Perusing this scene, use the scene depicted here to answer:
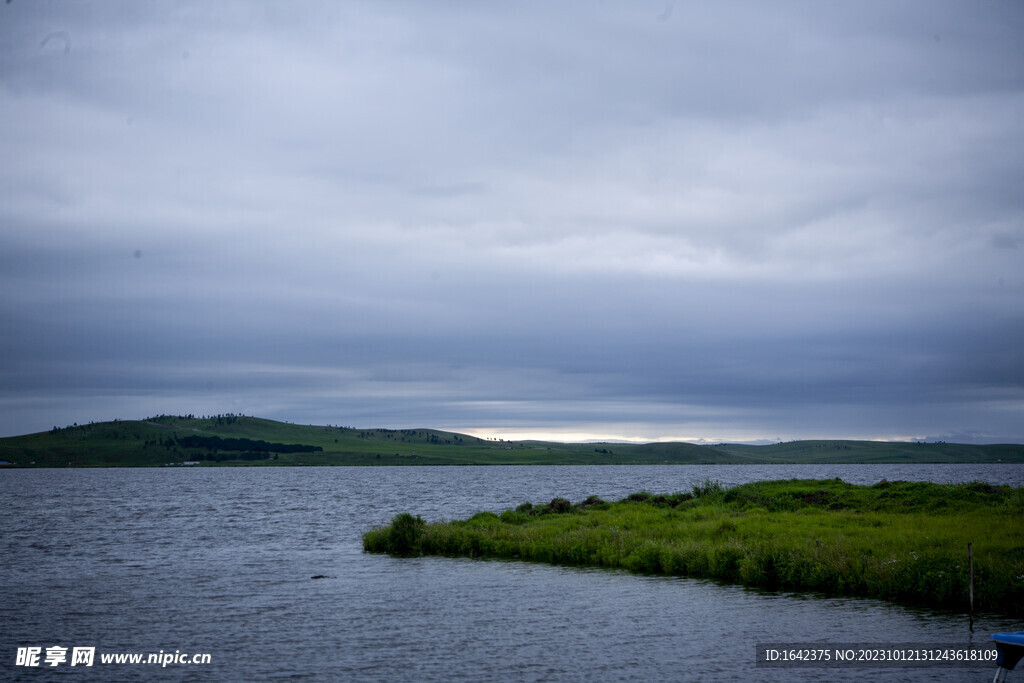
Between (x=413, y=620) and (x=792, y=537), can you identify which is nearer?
(x=413, y=620)

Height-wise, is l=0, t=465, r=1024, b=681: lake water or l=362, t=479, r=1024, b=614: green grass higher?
l=362, t=479, r=1024, b=614: green grass

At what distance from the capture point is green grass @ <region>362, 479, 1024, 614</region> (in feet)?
114

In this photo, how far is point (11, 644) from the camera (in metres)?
30.6

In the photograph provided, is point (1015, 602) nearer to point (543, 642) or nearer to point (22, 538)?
point (543, 642)

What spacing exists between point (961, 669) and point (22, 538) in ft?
257

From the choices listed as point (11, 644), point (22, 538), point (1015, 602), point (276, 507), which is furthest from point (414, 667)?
point (276, 507)

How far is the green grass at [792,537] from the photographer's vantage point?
34781mm

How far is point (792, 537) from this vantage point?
1726 inches

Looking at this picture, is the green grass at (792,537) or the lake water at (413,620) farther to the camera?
the green grass at (792,537)

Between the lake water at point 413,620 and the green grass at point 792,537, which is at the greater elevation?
the green grass at point 792,537

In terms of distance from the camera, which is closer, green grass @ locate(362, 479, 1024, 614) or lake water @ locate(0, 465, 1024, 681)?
lake water @ locate(0, 465, 1024, 681)

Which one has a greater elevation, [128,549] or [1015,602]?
[1015,602]

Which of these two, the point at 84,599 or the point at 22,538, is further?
the point at 22,538

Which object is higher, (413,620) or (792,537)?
(792,537)
